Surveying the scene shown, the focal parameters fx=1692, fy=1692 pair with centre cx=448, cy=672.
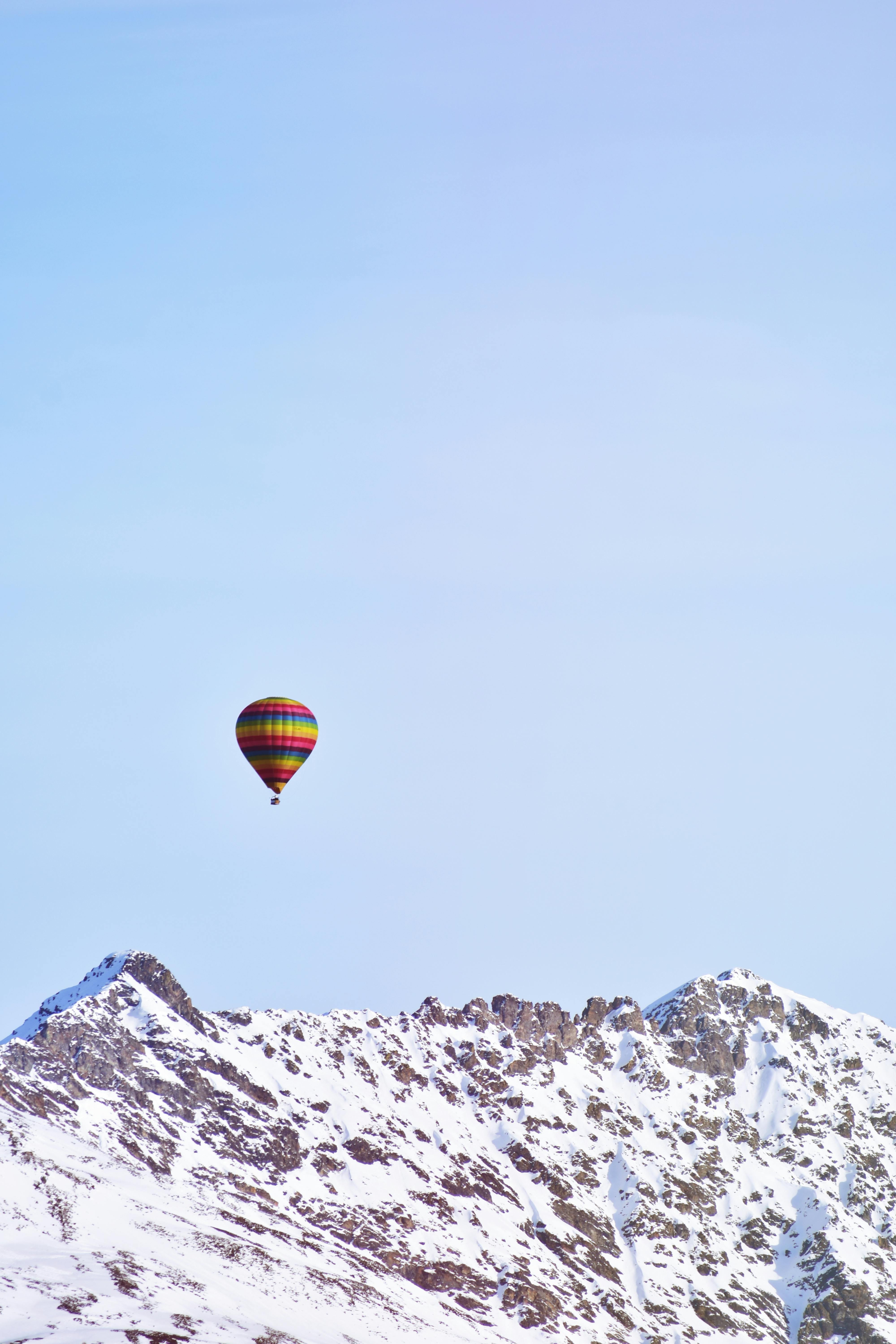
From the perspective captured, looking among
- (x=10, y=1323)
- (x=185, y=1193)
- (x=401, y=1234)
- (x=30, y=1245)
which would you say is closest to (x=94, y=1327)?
(x=10, y=1323)

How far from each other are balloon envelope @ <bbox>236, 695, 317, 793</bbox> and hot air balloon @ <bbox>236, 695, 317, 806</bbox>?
0.02 m

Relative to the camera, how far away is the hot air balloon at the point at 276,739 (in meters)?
125

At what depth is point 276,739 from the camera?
124812mm

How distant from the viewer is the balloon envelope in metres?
125

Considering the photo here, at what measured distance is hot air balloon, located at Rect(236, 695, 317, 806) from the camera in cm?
12494

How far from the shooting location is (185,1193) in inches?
6506

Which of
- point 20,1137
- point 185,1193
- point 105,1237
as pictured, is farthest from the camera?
point 185,1193

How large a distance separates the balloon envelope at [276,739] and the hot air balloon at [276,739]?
23mm

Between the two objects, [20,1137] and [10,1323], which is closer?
[10,1323]

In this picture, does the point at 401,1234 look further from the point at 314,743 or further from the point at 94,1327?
the point at 94,1327

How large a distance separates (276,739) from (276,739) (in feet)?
0.05

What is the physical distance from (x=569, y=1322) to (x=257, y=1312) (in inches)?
3466

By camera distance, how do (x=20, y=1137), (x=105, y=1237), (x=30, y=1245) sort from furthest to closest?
1. (x=20, y=1137)
2. (x=105, y=1237)
3. (x=30, y=1245)

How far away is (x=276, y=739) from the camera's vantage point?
4914 inches
